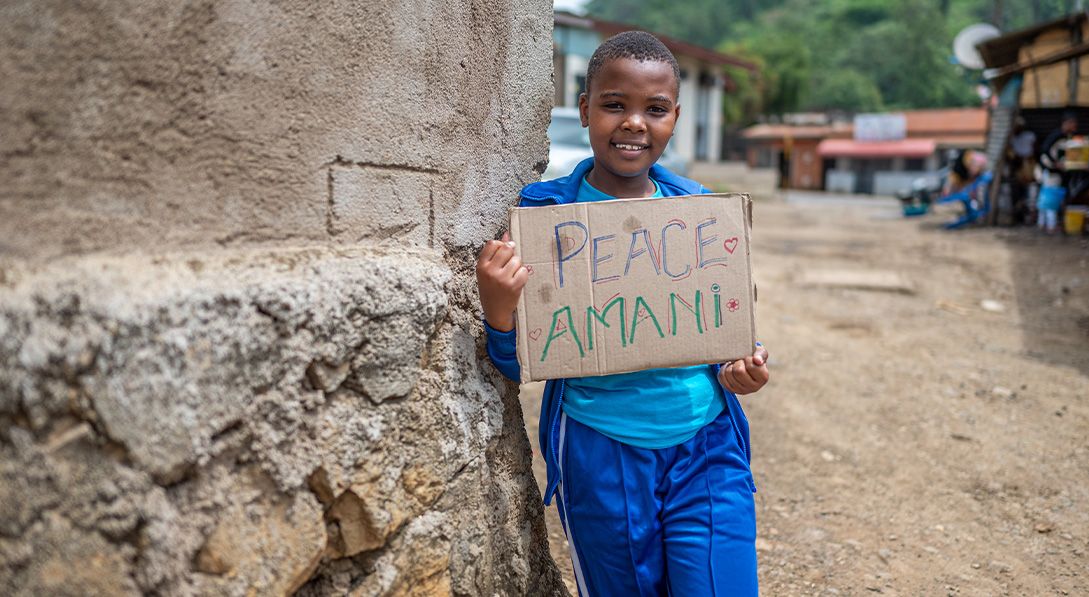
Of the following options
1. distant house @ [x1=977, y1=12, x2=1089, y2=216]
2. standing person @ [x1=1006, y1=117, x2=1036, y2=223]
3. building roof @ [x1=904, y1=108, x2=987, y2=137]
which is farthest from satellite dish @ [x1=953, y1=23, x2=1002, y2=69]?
building roof @ [x1=904, y1=108, x2=987, y2=137]

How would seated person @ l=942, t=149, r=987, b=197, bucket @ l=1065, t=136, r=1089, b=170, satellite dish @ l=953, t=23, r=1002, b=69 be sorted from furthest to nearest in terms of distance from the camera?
satellite dish @ l=953, t=23, r=1002, b=69, seated person @ l=942, t=149, r=987, b=197, bucket @ l=1065, t=136, r=1089, b=170

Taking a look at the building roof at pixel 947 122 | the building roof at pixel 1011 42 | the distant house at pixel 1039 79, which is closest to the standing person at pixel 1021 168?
the distant house at pixel 1039 79

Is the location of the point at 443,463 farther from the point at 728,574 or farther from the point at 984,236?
the point at 984,236

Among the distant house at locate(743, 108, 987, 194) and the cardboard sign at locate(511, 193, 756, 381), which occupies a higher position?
the distant house at locate(743, 108, 987, 194)

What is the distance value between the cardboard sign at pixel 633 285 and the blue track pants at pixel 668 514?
0.19 meters

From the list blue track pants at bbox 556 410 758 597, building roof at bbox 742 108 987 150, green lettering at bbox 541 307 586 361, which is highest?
building roof at bbox 742 108 987 150

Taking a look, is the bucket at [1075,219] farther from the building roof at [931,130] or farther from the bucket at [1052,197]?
the building roof at [931,130]

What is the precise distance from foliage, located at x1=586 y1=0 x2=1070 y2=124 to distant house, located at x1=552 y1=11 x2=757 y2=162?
4.08 meters

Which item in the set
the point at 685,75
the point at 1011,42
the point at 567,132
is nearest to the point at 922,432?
the point at 567,132

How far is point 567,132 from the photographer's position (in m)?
8.80

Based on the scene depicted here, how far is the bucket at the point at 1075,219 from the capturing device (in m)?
8.12

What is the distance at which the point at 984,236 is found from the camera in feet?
29.0

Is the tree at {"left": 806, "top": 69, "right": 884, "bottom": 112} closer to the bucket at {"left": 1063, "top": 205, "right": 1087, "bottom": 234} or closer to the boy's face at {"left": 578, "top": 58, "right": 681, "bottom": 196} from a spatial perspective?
the bucket at {"left": 1063, "top": 205, "right": 1087, "bottom": 234}

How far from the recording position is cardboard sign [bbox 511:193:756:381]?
136cm
